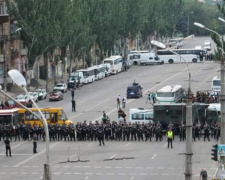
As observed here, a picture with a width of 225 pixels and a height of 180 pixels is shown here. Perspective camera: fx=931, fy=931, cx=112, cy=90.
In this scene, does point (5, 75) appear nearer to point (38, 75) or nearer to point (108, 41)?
point (38, 75)

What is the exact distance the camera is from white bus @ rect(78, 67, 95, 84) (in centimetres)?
11244

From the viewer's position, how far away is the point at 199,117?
70.9 meters

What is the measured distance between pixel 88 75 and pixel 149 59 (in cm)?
2773

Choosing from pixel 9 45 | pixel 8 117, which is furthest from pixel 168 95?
pixel 9 45

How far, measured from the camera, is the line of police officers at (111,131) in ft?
216

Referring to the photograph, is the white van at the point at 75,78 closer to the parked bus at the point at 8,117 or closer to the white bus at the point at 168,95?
the white bus at the point at 168,95

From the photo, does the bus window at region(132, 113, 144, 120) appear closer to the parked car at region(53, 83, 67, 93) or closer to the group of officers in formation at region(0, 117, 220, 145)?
the group of officers in formation at region(0, 117, 220, 145)

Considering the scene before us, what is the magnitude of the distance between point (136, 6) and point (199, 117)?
72964mm

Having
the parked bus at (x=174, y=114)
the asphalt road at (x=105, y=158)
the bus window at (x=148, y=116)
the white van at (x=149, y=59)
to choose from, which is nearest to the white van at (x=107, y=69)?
the white van at (x=149, y=59)

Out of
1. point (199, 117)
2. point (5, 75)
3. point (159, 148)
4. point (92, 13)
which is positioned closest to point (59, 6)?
point (5, 75)

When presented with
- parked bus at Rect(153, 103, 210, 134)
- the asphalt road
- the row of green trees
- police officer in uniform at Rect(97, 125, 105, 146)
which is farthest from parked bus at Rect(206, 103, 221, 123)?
the row of green trees

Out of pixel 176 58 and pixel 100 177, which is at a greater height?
pixel 176 58

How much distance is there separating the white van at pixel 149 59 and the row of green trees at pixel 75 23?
4330 mm

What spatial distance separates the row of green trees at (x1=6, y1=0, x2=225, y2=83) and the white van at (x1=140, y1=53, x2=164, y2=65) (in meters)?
4.33
